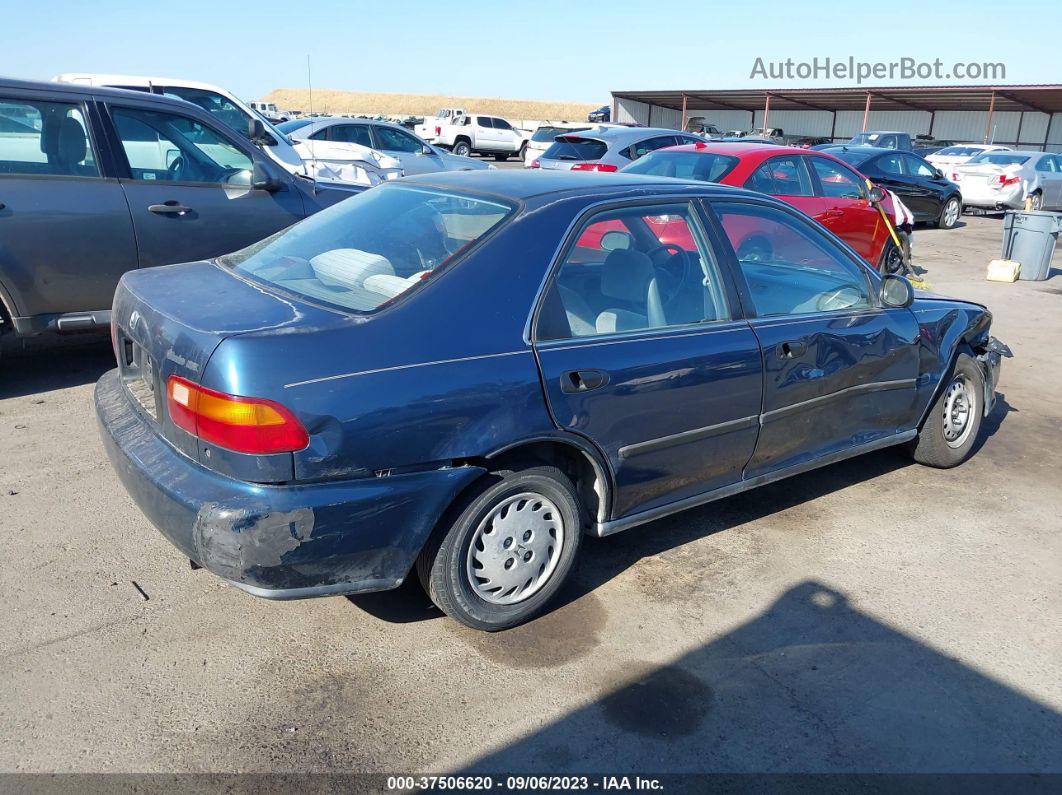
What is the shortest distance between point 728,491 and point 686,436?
483 millimetres

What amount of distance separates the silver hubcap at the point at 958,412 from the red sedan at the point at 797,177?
11.4ft

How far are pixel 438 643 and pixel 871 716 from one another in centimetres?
150

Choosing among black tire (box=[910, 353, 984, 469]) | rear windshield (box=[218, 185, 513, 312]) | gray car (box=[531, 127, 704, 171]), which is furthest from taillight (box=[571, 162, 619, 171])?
rear windshield (box=[218, 185, 513, 312])

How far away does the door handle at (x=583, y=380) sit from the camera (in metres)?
3.14

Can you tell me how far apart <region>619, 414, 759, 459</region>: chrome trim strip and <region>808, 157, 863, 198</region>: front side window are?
6613 millimetres

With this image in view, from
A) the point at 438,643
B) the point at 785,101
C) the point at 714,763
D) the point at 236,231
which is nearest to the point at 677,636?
the point at 714,763

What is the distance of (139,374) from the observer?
343cm

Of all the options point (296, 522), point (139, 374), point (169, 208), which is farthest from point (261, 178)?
point (296, 522)

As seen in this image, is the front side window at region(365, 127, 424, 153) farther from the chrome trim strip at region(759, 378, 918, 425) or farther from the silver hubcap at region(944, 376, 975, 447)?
the chrome trim strip at region(759, 378, 918, 425)

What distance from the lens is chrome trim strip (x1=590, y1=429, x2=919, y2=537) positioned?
11.5ft

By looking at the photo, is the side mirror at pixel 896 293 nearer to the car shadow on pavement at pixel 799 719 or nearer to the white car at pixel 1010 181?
the car shadow on pavement at pixel 799 719

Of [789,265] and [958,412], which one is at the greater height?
[789,265]

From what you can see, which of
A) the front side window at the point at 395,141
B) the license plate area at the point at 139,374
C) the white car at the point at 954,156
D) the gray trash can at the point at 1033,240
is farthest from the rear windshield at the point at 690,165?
the white car at the point at 954,156

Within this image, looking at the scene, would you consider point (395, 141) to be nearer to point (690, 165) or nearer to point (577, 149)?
point (577, 149)
